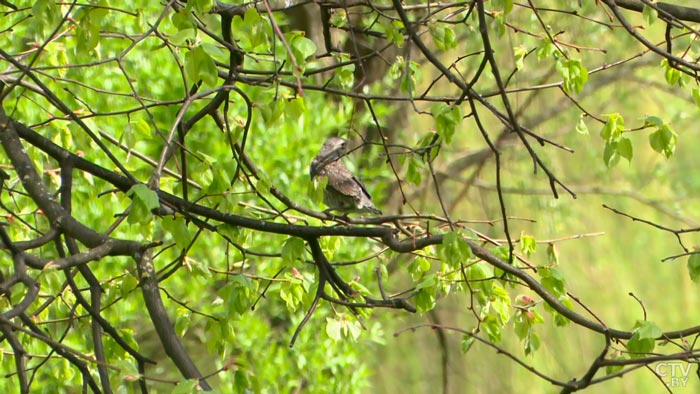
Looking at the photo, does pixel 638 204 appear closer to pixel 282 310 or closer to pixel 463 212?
pixel 463 212

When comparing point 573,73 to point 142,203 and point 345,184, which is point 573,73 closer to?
point 142,203

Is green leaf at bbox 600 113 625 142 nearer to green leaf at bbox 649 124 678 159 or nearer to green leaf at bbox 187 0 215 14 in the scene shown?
green leaf at bbox 649 124 678 159

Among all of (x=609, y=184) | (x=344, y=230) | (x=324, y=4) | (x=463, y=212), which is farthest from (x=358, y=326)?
(x=609, y=184)

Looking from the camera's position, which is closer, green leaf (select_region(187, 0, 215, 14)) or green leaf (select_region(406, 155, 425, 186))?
green leaf (select_region(187, 0, 215, 14))

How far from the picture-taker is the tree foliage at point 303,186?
2523mm

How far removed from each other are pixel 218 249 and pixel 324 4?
2.81m

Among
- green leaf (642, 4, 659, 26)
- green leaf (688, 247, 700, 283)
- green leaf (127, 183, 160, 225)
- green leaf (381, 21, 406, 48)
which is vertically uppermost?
green leaf (381, 21, 406, 48)

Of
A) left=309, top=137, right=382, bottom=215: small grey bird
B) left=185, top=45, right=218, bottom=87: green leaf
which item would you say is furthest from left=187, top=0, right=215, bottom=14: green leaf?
left=309, top=137, right=382, bottom=215: small grey bird

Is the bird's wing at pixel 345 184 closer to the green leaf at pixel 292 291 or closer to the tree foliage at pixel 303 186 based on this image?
the tree foliage at pixel 303 186

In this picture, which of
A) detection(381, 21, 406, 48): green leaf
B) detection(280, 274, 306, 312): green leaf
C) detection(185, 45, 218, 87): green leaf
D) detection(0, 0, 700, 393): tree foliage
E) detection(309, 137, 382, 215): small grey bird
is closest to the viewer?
detection(185, 45, 218, 87): green leaf

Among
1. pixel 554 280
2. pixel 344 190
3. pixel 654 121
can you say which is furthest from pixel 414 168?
pixel 344 190

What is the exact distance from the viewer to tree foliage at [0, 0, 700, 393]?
2523mm

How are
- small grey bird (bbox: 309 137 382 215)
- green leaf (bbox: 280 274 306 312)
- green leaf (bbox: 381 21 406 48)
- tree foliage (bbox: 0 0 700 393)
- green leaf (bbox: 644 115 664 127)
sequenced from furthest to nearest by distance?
small grey bird (bbox: 309 137 382 215) → green leaf (bbox: 280 274 306 312) → green leaf (bbox: 381 21 406 48) → green leaf (bbox: 644 115 664 127) → tree foliage (bbox: 0 0 700 393)

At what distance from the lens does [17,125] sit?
9.46 ft
